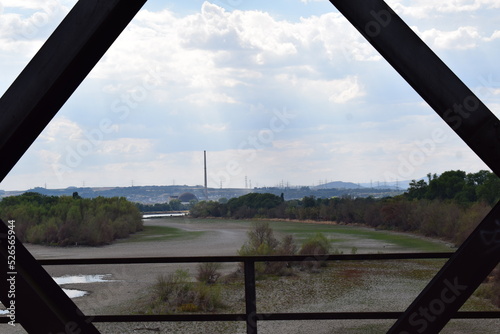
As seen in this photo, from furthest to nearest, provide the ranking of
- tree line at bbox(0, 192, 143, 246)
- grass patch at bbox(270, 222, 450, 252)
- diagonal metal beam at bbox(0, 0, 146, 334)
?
tree line at bbox(0, 192, 143, 246) → grass patch at bbox(270, 222, 450, 252) → diagonal metal beam at bbox(0, 0, 146, 334)

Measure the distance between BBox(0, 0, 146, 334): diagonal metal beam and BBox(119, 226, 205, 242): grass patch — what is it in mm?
39085

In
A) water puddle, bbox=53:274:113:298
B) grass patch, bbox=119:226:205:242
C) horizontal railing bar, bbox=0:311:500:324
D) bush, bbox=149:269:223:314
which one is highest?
horizontal railing bar, bbox=0:311:500:324

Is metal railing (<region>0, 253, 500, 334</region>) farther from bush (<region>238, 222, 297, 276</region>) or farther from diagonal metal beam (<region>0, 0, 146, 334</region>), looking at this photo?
bush (<region>238, 222, 297, 276</region>)

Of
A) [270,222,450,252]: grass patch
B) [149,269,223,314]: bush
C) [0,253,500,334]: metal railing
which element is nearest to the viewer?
[0,253,500,334]: metal railing

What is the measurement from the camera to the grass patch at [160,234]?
41.5 m

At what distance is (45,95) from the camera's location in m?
1.57

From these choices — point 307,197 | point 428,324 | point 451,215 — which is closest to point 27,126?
point 428,324

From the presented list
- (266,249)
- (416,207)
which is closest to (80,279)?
(266,249)

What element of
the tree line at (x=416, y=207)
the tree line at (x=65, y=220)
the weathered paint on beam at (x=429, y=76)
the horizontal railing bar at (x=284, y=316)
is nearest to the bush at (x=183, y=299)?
the tree line at (x=416, y=207)

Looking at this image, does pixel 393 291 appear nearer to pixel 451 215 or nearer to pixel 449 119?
pixel 451 215

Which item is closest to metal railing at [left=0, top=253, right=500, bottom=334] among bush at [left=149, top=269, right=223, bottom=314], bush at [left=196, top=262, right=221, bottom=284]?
bush at [left=149, top=269, right=223, bottom=314]

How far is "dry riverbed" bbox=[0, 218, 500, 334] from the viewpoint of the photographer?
12.7 metres

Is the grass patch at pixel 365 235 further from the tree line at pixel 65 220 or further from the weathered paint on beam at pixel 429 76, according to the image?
the weathered paint on beam at pixel 429 76

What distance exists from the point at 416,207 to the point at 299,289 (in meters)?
12.9
